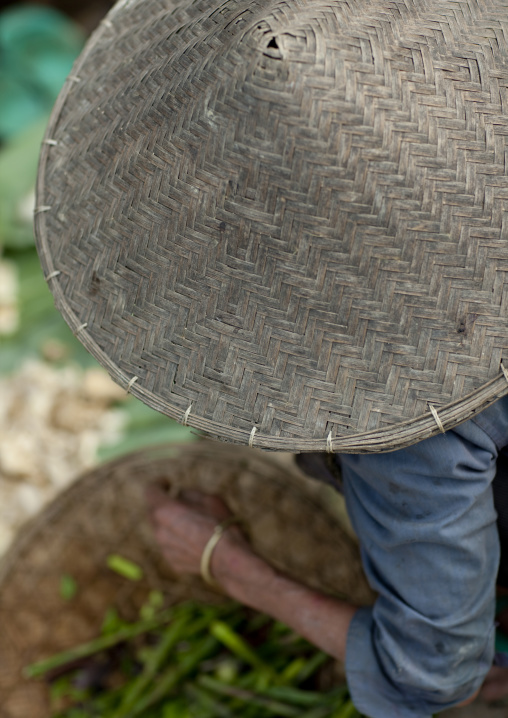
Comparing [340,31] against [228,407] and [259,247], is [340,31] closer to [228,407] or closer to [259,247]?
[259,247]

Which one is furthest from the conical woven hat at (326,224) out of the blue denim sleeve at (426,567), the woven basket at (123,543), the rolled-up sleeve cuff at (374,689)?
the woven basket at (123,543)

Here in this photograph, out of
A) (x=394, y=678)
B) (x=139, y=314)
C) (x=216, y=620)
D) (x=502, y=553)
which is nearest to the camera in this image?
(x=139, y=314)

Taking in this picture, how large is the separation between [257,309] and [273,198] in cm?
15

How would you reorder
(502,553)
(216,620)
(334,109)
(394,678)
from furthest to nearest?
(216,620)
(502,553)
(394,678)
(334,109)

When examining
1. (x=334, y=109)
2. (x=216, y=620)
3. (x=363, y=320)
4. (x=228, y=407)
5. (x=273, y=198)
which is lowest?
(x=216, y=620)

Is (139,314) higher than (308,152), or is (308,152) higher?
(308,152)

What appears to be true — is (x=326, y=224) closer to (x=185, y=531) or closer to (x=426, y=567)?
(x=426, y=567)

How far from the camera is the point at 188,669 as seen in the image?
1890mm

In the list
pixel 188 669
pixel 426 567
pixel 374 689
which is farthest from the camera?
pixel 188 669

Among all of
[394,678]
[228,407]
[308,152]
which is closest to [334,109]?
[308,152]

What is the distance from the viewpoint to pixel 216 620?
1.97 m

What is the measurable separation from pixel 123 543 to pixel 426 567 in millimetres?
1243

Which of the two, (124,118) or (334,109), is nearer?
(334,109)

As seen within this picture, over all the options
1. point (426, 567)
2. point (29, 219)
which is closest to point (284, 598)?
point (426, 567)
